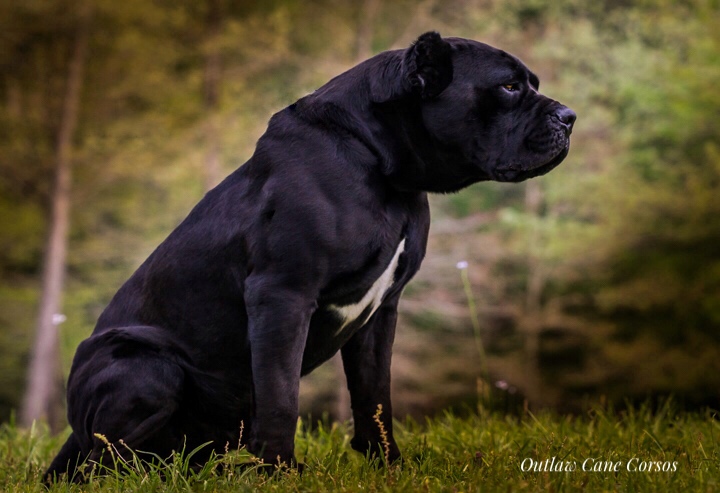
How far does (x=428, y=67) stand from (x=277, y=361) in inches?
44.3

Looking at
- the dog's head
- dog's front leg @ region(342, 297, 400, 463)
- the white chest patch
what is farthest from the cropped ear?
dog's front leg @ region(342, 297, 400, 463)

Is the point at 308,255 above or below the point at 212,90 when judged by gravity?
Result: below

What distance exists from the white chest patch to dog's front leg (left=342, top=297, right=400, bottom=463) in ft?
0.78

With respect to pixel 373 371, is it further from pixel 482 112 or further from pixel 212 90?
pixel 212 90

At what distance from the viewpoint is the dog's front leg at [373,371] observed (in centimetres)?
312

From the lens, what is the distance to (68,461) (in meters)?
3.31

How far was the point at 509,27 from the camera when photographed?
12.6 m

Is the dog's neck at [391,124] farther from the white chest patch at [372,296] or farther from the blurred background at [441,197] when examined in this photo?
the blurred background at [441,197]

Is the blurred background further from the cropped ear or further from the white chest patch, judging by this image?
the white chest patch

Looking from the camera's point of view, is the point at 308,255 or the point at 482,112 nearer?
the point at 308,255

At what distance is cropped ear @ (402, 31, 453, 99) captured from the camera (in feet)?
9.36

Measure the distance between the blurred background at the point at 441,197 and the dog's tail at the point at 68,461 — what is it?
26.6 ft

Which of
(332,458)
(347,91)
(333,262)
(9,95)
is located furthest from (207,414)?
(9,95)

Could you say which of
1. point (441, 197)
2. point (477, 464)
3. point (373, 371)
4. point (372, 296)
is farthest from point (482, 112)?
point (441, 197)
